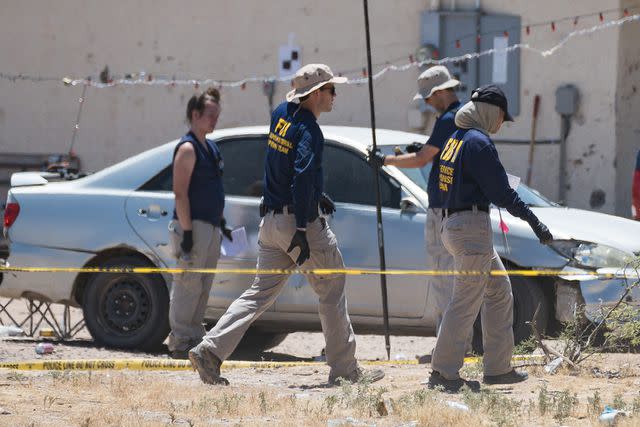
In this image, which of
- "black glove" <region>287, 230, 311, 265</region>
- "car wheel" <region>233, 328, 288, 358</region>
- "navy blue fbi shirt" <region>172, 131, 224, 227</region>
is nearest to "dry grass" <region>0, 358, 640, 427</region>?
"black glove" <region>287, 230, 311, 265</region>

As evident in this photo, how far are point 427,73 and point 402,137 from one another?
119 cm

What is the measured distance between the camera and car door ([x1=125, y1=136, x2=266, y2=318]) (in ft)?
29.6

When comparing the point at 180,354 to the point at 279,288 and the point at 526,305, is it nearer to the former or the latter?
the point at 279,288

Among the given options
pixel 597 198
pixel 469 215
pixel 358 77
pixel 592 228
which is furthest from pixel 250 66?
pixel 469 215

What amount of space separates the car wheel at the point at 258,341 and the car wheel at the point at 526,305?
211 centimetres

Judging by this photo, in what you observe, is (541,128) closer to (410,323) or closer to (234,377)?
(410,323)

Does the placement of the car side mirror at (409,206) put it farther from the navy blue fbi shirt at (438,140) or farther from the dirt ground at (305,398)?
the dirt ground at (305,398)

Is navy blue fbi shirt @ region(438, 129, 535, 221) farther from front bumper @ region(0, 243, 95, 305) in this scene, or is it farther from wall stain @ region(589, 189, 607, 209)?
wall stain @ region(589, 189, 607, 209)

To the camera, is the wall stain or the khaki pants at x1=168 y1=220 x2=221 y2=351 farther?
the wall stain

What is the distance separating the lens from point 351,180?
29.5 ft

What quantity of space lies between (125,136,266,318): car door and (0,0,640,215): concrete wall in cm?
458

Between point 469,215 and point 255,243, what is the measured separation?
2255 millimetres

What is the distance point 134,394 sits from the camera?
7.00 meters

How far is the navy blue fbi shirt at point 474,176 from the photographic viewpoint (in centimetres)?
696
